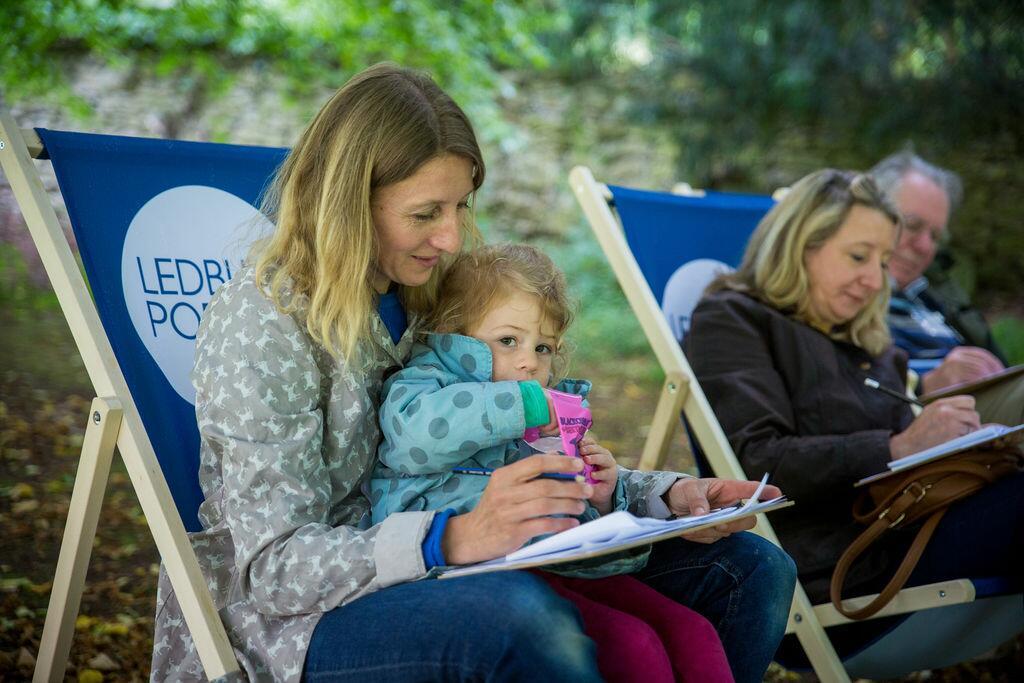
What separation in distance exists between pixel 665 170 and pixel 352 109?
7.80m

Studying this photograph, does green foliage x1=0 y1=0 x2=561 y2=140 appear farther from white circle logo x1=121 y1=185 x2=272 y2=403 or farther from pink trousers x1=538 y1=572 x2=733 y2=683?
pink trousers x1=538 y1=572 x2=733 y2=683

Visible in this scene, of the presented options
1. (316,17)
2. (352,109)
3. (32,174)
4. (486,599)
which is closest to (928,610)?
(486,599)

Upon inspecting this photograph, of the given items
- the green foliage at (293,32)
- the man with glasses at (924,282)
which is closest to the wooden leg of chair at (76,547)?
the man with glasses at (924,282)

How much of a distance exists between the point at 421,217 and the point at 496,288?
0.72 ft

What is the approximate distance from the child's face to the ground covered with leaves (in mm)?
1781

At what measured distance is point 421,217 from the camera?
1.96m

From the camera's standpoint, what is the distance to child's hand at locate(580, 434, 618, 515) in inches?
79.5

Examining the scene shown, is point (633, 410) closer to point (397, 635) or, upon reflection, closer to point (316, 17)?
point (316, 17)

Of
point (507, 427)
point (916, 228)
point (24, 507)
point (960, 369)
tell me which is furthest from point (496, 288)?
point (24, 507)

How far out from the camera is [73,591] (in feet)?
6.57

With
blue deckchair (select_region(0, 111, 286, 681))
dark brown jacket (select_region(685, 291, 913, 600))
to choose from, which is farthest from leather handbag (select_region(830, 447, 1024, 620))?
blue deckchair (select_region(0, 111, 286, 681))

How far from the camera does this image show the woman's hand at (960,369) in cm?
375

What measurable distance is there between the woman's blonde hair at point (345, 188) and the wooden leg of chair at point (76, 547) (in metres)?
0.44

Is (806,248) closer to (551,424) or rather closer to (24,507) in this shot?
(551,424)
